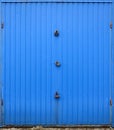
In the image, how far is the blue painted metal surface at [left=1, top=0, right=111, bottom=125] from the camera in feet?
25.6

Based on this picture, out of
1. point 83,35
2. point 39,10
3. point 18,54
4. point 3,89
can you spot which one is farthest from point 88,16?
point 3,89

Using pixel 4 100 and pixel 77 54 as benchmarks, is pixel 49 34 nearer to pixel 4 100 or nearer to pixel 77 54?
pixel 77 54

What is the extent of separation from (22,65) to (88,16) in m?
1.46

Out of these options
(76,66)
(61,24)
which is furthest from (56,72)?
(61,24)

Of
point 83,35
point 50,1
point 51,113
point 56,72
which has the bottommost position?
point 51,113

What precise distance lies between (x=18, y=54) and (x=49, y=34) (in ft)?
2.15

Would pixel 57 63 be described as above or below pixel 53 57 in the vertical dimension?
below

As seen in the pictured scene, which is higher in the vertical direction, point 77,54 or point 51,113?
point 77,54

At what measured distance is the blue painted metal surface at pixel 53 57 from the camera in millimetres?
7793

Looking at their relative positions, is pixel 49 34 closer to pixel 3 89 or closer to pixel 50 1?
pixel 50 1

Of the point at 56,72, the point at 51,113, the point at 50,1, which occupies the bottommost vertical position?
the point at 51,113

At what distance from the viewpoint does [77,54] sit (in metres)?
7.80

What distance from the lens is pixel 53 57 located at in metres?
7.80

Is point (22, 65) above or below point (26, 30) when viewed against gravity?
below
